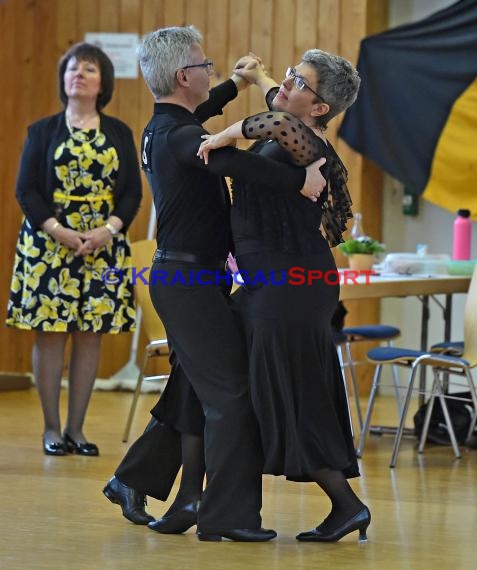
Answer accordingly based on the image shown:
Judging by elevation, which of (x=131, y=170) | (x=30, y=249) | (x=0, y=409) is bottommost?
(x=0, y=409)

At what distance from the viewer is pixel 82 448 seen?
16.6ft

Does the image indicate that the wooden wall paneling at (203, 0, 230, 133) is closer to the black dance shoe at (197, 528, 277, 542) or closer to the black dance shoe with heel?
the black dance shoe with heel

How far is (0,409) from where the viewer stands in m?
6.44

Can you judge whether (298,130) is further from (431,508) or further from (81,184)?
(81,184)

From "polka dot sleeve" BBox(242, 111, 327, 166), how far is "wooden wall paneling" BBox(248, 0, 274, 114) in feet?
12.7

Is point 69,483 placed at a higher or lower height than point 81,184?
lower

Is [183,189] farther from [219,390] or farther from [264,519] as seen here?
[264,519]

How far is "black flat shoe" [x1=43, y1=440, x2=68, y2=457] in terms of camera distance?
A: 16.6ft

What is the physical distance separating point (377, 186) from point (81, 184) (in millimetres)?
2600

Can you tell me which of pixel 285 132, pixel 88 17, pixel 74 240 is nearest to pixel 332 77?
pixel 285 132

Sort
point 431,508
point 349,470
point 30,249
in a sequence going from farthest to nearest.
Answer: point 30,249 → point 431,508 → point 349,470

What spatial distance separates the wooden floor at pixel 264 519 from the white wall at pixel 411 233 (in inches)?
67.8

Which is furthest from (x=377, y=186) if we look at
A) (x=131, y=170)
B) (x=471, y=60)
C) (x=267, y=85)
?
(x=267, y=85)

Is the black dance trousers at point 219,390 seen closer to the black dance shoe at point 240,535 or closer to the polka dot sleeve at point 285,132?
the black dance shoe at point 240,535
